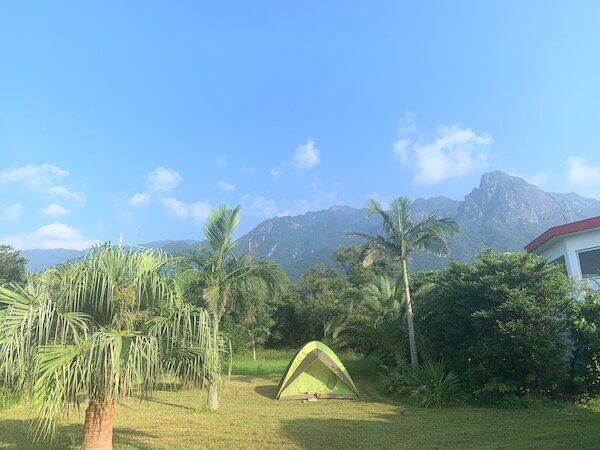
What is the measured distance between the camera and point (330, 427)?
10438 mm

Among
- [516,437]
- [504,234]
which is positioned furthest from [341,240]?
[516,437]

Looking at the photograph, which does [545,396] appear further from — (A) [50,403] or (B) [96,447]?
(A) [50,403]

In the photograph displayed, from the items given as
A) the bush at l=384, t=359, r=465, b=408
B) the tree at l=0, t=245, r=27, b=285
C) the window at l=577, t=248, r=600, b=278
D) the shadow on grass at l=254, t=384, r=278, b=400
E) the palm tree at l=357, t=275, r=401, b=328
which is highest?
the tree at l=0, t=245, r=27, b=285

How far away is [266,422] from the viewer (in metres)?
11.1

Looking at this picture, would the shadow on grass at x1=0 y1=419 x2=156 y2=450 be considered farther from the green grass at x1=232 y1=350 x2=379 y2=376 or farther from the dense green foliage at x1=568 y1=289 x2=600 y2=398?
the green grass at x1=232 y1=350 x2=379 y2=376

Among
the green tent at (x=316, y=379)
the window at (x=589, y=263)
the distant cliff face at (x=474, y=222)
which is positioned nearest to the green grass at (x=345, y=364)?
the green tent at (x=316, y=379)

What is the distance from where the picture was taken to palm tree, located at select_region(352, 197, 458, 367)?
54.9 feet

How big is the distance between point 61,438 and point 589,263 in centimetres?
1629

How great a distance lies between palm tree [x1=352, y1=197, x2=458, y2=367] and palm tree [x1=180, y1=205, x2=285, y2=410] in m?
4.60

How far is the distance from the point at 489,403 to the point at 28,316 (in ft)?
39.5

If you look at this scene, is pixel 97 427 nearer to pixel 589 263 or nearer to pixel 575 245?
pixel 575 245

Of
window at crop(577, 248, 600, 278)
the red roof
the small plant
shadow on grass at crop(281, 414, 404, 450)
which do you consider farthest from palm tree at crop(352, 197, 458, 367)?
shadow on grass at crop(281, 414, 404, 450)

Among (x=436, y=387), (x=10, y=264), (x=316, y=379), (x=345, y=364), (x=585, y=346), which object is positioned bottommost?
(x=436, y=387)

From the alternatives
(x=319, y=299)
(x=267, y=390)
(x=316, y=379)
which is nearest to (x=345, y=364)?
(x=267, y=390)
